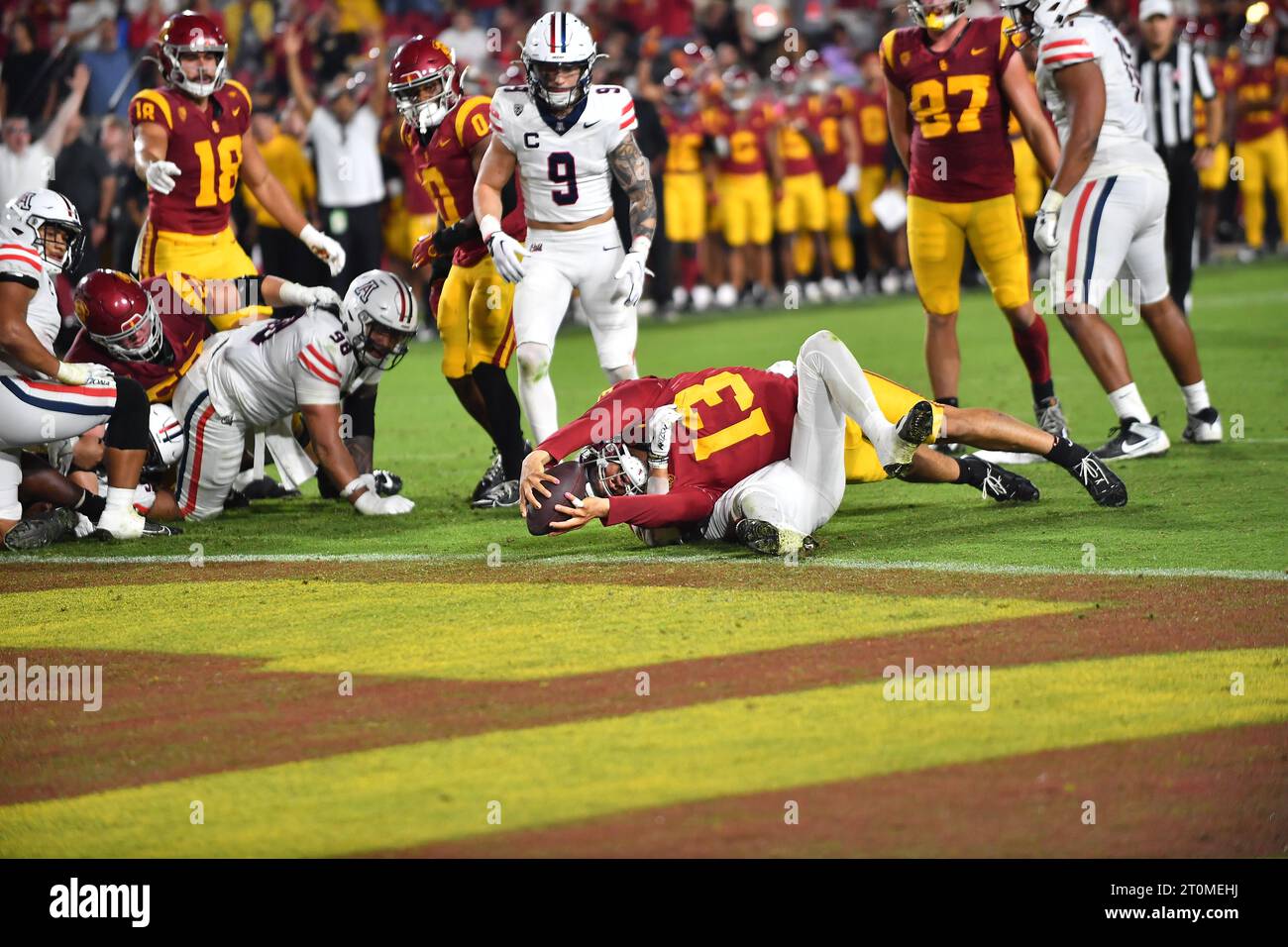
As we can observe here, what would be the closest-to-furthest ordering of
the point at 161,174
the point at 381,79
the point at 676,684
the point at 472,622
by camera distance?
the point at 676,684, the point at 472,622, the point at 161,174, the point at 381,79

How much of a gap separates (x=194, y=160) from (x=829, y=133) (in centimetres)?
1120

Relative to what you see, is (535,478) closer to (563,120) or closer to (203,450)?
(563,120)

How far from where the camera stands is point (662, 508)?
648 centimetres

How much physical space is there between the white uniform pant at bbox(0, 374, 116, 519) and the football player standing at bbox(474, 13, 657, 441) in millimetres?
1895

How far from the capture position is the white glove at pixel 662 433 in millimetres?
6586

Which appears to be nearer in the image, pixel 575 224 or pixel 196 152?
pixel 575 224

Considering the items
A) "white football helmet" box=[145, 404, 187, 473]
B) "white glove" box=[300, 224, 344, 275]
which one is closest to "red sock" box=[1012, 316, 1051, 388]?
"white glove" box=[300, 224, 344, 275]

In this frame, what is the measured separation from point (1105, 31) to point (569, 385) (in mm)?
5074

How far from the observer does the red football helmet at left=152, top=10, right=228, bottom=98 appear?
901 centimetres

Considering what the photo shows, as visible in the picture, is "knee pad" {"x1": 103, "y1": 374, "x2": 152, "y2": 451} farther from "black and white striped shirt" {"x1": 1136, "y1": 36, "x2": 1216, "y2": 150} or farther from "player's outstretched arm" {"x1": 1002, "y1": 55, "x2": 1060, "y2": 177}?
"black and white striped shirt" {"x1": 1136, "y1": 36, "x2": 1216, "y2": 150}

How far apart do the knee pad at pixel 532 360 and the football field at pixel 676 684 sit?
69cm

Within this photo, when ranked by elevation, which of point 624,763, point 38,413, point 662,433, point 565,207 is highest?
point 565,207

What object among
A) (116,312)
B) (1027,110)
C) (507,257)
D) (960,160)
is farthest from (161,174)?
(1027,110)

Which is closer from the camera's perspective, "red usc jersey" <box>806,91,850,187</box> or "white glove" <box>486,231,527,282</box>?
"white glove" <box>486,231,527,282</box>
